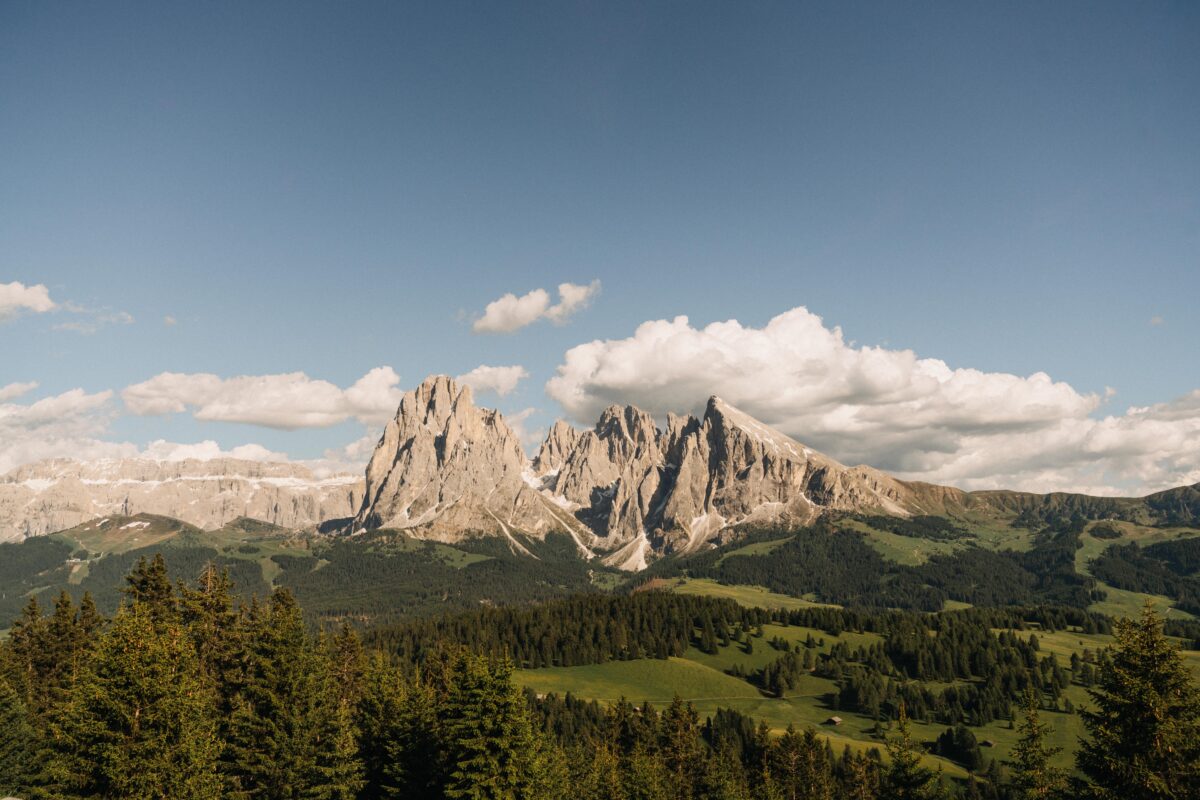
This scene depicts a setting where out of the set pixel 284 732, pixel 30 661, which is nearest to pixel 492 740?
pixel 284 732

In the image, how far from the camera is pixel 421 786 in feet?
177

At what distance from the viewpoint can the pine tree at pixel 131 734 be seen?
36.8m

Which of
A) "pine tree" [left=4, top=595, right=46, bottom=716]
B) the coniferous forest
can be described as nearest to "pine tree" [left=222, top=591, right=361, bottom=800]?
the coniferous forest

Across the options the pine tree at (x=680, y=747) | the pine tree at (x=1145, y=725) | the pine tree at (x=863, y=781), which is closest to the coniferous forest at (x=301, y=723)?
the pine tree at (x=1145, y=725)

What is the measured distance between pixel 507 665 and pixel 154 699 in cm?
1934

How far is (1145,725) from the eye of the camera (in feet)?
A: 97.8

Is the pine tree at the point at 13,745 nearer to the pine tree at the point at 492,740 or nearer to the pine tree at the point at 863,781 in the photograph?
the pine tree at the point at 492,740

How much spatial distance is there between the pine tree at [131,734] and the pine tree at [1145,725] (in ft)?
144

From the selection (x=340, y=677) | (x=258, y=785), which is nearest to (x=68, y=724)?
(x=258, y=785)

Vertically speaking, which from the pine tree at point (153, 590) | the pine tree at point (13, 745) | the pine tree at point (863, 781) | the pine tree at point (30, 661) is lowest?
the pine tree at point (863, 781)

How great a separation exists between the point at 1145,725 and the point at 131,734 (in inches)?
1916

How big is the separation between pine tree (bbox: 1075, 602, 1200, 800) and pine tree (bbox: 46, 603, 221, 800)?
44.0 metres

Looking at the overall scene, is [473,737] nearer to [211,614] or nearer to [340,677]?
[211,614]

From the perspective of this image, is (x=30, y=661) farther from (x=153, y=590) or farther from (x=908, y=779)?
(x=908, y=779)
